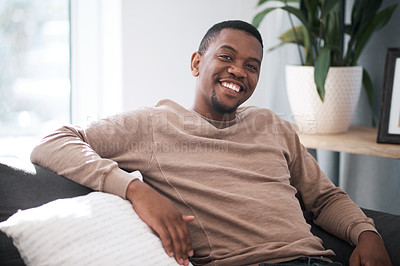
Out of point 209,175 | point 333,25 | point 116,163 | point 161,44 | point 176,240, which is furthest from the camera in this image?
point 161,44

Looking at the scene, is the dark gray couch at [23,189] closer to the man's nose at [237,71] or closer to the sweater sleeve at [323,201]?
the man's nose at [237,71]

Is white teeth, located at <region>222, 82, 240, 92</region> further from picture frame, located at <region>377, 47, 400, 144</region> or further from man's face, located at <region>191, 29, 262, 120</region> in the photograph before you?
picture frame, located at <region>377, 47, 400, 144</region>

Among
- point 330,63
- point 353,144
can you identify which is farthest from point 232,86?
point 330,63

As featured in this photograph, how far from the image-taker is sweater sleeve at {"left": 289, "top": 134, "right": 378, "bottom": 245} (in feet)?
4.51

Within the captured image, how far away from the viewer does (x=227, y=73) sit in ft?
4.72

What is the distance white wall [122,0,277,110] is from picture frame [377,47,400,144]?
34.6 inches

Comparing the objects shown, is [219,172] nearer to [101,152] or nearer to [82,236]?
[101,152]

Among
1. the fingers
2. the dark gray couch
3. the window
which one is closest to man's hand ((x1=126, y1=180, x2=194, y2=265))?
the fingers

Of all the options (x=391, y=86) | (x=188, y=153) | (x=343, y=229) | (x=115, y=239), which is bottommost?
(x=343, y=229)

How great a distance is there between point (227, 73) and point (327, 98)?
0.83 m

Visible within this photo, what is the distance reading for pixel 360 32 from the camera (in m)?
2.16

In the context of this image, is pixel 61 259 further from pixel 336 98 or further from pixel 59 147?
pixel 336 98

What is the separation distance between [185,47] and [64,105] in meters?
0.63

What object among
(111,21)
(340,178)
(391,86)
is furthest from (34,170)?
(340,178)
